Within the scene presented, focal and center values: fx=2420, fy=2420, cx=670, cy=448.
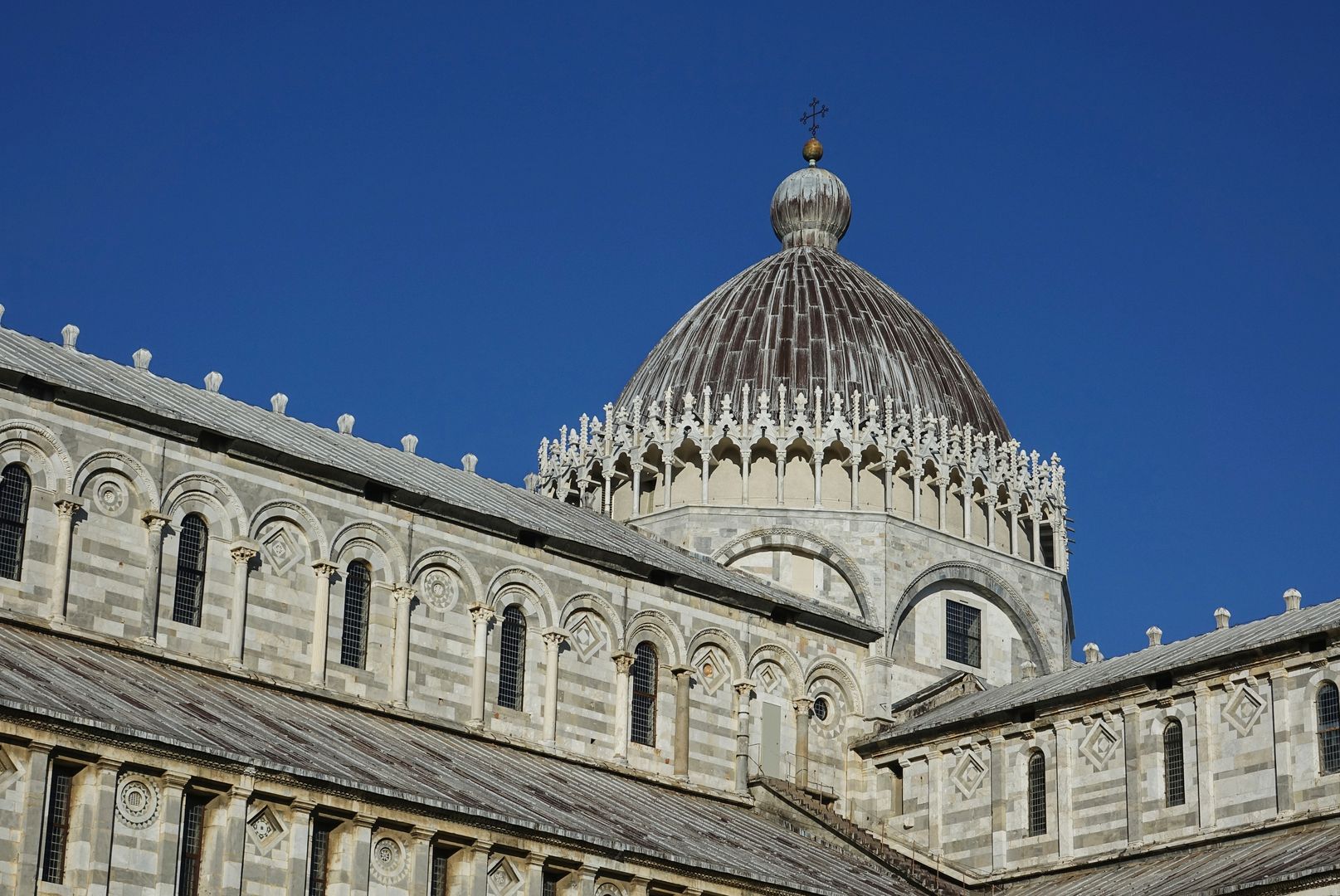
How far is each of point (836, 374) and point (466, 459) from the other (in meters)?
12.5

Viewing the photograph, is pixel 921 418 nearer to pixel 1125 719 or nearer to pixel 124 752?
pixel 1125 719

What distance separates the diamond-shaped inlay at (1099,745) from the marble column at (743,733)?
26.6ft

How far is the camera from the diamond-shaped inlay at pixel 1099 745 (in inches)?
2125

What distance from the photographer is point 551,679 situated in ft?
179

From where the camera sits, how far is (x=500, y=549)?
5453cm

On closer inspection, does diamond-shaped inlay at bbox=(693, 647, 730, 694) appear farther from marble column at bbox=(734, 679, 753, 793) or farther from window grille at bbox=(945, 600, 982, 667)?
window grille at bbox=(945, 600, 982, 667)

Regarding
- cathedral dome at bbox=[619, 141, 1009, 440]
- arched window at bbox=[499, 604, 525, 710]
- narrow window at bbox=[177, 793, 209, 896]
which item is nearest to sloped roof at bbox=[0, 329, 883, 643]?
arched window at bbox=[499, 604, 525, 710]

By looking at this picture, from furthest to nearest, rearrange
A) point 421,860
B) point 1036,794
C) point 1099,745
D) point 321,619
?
point 1036,794 → point 1099,745 → point 321,619 → point 421,860

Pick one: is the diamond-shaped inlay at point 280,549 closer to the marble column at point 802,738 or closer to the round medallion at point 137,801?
the round medallion at point 137,801

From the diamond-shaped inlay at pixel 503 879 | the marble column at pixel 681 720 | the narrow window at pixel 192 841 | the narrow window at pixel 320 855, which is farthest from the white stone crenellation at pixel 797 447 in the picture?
the narrow window at pixel 192 841

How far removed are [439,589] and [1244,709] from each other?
1754cm

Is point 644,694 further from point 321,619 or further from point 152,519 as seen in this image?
point 152,519

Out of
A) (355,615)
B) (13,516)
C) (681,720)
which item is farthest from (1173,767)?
(13,516)

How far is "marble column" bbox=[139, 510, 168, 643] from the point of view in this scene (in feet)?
156
